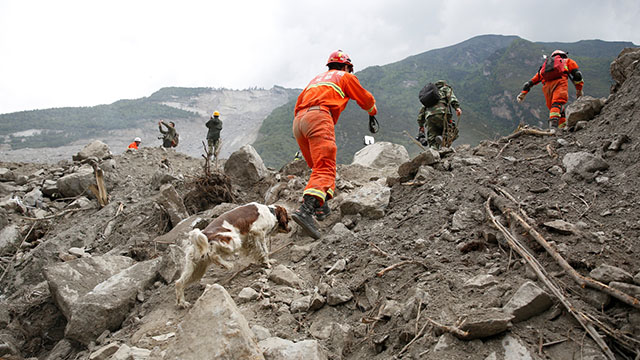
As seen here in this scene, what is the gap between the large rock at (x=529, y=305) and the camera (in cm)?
156

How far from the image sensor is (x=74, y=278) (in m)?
3.05

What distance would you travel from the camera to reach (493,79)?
20.4m

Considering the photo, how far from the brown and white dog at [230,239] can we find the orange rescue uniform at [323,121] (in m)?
0.55

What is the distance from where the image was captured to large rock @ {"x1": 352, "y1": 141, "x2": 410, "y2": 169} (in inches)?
270

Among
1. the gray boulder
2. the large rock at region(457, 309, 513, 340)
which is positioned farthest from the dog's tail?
the large rock at region(457, 309, 513, 340)

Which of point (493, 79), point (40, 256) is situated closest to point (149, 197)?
point (40, 256)

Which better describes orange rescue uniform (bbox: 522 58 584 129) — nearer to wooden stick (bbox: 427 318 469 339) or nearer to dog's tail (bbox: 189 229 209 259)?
wooden stick (bbox: 427 318 469 339)

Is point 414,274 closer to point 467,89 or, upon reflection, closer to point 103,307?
point 103,307

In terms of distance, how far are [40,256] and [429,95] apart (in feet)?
22.6

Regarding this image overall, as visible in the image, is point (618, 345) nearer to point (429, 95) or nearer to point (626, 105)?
point (626, 105)

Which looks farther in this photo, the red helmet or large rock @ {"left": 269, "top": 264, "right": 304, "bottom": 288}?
the red helmet

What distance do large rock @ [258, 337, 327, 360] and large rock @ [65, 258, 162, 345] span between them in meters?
1.68

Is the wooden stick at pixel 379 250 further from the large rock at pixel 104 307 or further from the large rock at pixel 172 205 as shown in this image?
the large rock at pixel 172 205

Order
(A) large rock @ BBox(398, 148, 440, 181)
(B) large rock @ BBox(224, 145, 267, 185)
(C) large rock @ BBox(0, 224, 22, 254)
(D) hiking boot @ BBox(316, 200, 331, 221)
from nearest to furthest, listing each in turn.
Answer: (D) hiking boot @ BBox(316, 200, 331, 221) → (A) large rock @ BBox(398, 148, 440, 181) → (C) large rock @ BBox(0, 224, 22, 254) → (B) large rock @ BBox(224, 145, 267, 185)
